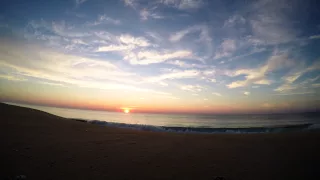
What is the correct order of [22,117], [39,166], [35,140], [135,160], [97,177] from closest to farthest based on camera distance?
[97,177], [39,166], [135,160], [35,140], [22,117]

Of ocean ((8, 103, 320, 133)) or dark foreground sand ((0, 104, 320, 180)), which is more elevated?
dark foreground sand ((0, 104, 320, 180))

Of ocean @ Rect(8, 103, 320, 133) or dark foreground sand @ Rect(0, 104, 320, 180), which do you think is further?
ocean @ Rect(8, 103, 320, 133)

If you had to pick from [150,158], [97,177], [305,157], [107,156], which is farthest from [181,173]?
[305,157]

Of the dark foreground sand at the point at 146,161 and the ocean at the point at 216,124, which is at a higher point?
the dark foreground sand at the point at 146,161

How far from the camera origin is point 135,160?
6.19m

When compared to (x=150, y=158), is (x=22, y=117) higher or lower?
higher

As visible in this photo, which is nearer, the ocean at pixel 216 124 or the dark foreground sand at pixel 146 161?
the dark foreground sand at pixel 146 161

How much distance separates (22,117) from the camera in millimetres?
12953

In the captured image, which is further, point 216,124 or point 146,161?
point 216,124

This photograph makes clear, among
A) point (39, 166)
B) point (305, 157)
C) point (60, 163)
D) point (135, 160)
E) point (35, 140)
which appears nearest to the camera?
point (39, 166)

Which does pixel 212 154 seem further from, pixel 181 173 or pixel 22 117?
pixel 22 117

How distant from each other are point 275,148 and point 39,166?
10.4 meters

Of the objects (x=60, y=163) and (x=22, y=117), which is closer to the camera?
(x=60, y=163)

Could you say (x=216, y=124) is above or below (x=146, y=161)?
below
